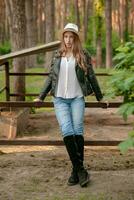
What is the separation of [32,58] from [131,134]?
26985 millimetres

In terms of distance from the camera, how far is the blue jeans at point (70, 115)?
5761 mm

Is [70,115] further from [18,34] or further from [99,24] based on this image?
[99,24]

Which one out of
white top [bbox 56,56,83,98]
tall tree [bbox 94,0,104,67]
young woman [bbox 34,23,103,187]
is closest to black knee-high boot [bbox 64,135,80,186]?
young woman [bbox 34,23,103,187]

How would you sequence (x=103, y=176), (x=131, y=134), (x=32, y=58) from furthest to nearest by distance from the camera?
(x=32, y=58), (x=103, y=176), (x=131, y=134)

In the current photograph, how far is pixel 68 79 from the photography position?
576 centimetres

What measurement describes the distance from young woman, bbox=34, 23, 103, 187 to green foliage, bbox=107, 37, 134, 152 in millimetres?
889

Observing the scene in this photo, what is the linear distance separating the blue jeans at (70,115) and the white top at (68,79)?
0.09m

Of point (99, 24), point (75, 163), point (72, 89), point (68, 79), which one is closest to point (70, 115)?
point (72, 89)

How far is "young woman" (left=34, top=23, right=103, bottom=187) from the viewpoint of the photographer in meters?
5.73

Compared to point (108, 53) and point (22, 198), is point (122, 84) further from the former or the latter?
point (108, 53)

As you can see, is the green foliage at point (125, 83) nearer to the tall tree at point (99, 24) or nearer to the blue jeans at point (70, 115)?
the blue jeans at point (70, 115)

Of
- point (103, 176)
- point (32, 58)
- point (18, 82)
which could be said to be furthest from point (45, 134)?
point (32, 58)

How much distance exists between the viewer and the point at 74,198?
5.38 m

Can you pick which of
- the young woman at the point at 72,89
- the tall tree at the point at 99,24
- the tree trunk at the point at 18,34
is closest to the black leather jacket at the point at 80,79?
the young woman at the point at 72,89
